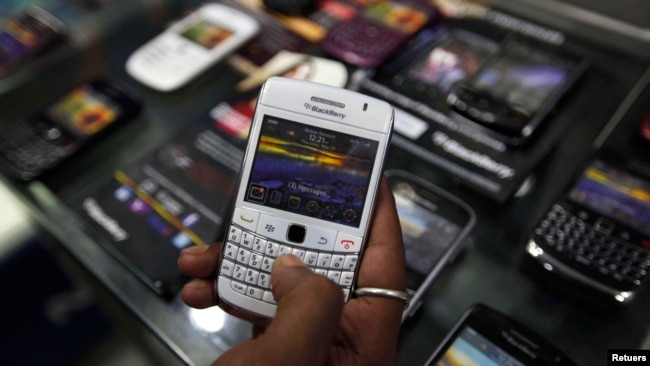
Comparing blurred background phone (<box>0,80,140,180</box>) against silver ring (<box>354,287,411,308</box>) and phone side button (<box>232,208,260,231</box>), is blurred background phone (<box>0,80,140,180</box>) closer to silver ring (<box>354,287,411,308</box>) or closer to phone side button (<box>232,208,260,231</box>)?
phone side button (<box>232,208,260,231</box>)

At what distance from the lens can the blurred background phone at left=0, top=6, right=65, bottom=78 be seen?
0.80 m

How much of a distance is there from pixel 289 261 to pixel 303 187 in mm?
80

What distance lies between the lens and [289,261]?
45 centimetres

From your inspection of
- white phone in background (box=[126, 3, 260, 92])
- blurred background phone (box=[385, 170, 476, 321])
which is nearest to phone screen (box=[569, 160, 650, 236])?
blurred background phone (box=[385, 170, 476, 321])

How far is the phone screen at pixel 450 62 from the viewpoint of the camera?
0.69 metres

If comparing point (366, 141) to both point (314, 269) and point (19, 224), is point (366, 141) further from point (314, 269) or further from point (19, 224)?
point (19, 224)

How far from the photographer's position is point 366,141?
19.5 inches

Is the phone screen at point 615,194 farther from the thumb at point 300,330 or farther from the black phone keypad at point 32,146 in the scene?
the black phone keypad at point 32,146

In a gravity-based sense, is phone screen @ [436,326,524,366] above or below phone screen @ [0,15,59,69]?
above

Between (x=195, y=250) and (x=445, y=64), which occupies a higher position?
(x=445, y=64)

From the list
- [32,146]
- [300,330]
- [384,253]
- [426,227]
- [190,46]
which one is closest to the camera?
[300,330]

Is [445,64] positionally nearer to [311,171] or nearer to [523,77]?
[523,77]

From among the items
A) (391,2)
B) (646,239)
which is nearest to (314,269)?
(646,239)

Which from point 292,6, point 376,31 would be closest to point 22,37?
point 292,6
